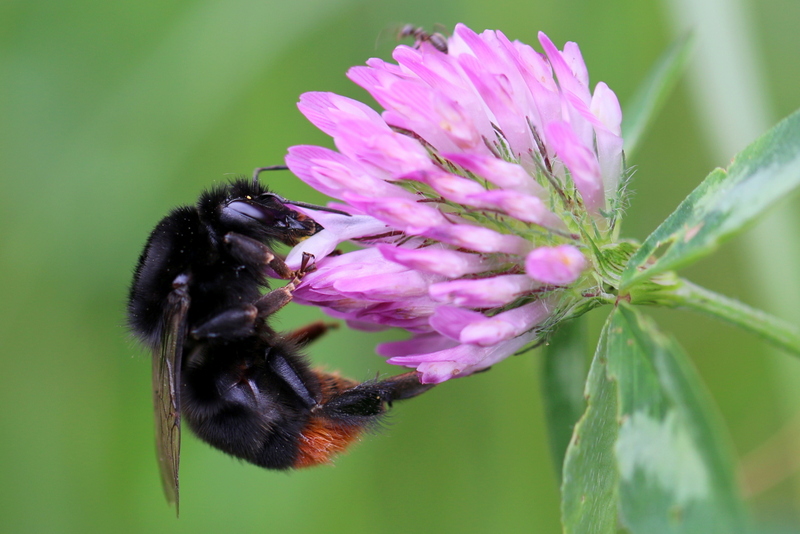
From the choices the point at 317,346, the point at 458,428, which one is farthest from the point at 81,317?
the point at 458,428

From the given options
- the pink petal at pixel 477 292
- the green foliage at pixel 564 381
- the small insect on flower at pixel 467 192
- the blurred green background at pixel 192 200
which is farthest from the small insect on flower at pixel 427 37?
the blurred green background at pixel 192 200

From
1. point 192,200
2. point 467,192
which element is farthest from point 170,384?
point 192,200

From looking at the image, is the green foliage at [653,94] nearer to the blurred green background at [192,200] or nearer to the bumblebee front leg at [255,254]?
the blurred green background at [192,200]

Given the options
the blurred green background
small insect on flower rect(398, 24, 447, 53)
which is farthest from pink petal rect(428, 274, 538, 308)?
the blurred green background

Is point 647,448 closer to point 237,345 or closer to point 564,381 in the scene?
point 564,381

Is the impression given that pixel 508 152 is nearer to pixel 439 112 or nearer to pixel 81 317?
pixel 439 112

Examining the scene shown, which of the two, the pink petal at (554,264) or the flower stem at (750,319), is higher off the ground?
the pink petal at (554,264)
